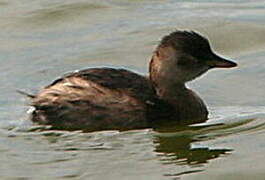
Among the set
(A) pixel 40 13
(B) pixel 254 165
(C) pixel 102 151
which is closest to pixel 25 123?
(C) pixel 102 151

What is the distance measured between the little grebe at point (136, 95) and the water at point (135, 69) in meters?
0.21

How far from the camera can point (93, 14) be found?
16.1m

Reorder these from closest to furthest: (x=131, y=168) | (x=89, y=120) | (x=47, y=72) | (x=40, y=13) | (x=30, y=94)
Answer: (x=131, y=168) → (x=89, y=120) → (x=30, y=94) → (x=47, y=72) → (x=40, y=13)

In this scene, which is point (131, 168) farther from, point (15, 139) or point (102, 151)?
point (15, 139)

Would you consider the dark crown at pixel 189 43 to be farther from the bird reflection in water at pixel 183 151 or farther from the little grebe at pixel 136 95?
the bird reflection in water at pixel 183 151

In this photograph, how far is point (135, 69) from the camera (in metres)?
13.3

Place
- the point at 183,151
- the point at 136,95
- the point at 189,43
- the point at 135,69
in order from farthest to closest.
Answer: the point at 135,69, the point at 189,43, the point at 136,95, the point at 183,151

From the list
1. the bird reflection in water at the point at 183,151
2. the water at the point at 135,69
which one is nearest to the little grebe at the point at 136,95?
the water at the point at 135,69

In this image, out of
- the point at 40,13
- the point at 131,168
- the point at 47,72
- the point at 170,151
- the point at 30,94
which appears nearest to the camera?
the point at 131,168

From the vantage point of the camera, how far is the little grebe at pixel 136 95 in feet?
35.6

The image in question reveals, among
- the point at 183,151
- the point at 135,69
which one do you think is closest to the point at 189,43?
the point at 183,151

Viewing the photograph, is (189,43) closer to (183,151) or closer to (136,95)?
(136,95)

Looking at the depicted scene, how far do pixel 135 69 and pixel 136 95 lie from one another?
2.41m

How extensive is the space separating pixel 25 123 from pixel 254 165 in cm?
251
